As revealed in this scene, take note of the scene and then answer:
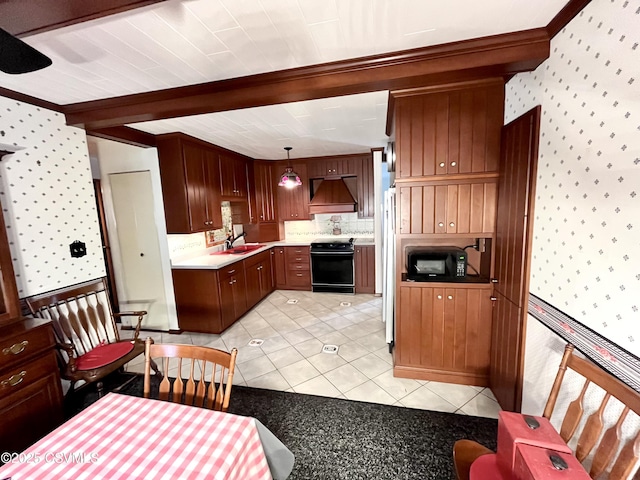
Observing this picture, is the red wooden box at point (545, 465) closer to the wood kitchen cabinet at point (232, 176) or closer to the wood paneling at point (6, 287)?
the wood paneling at point (6, 287)

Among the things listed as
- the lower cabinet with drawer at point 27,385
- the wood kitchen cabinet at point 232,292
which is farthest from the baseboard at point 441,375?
the lower cabinet with drawer at point 27,385

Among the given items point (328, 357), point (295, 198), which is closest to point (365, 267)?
point (295, 198)

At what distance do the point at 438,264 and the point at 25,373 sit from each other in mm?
2991

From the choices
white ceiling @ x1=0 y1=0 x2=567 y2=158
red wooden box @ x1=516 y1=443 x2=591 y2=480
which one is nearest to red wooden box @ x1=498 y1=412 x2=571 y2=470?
red wooden box @ x1=516 y1=443 x2=591 y2=480

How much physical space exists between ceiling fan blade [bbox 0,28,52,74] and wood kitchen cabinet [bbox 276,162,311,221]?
387 centimetres

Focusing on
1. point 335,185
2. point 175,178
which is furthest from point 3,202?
point 335,185

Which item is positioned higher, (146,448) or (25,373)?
(146,448)

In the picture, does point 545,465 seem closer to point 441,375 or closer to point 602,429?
point 602,429

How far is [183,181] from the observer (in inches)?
127

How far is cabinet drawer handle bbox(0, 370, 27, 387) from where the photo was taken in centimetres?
155

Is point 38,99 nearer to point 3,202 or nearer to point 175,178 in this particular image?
point 3,202

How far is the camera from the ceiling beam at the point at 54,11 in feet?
3.78

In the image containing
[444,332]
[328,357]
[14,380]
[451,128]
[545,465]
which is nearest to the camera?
[545,465]

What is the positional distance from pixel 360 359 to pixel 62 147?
330 cm
